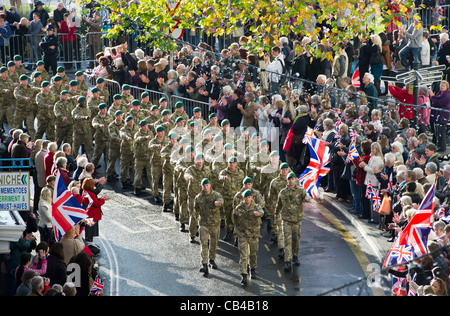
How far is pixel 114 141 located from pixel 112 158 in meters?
0.52

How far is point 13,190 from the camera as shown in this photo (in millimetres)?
12133

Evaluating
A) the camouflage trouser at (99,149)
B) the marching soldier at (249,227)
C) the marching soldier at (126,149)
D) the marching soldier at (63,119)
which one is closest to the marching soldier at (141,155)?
the marching soldier at (126,149)

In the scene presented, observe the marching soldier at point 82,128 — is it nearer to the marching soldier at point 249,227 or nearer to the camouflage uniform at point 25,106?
the camouflage uniform at point 25,106

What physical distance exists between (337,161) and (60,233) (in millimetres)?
7079

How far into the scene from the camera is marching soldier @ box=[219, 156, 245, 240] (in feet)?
55.9

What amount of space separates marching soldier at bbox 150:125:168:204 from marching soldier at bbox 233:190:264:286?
4509 mm

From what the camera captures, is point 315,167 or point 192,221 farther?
point 315,167

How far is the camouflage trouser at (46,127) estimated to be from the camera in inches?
890

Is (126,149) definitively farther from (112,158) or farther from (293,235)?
(293,235)

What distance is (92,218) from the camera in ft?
53.6

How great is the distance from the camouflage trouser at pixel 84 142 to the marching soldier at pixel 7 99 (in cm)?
310

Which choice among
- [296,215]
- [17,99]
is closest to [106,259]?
[296,215]

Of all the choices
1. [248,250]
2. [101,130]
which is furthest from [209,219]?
[101,130]

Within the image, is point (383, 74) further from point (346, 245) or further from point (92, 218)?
point (92, 218)
